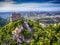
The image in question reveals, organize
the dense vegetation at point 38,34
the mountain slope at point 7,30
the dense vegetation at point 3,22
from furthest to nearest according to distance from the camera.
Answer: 1. the dense vegetation at point 3,22
2. the mountain slope at point 7,30
3. the dense vegetation at point 38,34

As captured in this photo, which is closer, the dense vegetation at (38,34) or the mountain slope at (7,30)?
the dense vegetation at (38,34)

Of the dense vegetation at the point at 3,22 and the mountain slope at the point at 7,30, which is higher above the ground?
the dense vegetation at the point at 3,22

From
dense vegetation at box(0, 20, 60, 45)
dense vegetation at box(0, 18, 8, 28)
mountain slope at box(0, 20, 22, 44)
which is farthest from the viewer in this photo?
dense vegetation at box(0, 18, 8, 28)

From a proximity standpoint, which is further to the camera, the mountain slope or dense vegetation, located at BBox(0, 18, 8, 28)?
dense vegetation, located at BBox(0, 18, 8, 28)

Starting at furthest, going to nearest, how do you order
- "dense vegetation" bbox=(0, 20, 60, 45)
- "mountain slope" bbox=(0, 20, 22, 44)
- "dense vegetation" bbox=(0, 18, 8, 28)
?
"dense vegetation" bbox=(0, 18, 8, 28), "mountain slope" bbox=(0, 20, 22, 44), "dense vegetation" bbox=(0, 20, 60, 45)

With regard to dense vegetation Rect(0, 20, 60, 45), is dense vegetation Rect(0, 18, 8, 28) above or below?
above

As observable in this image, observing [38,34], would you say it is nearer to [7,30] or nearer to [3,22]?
[7,30]

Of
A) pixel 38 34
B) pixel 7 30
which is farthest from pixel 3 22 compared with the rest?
pixel 38 34

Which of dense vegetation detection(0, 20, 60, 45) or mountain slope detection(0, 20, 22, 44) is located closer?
dense vegetation detection(0, 20, 60, 45)

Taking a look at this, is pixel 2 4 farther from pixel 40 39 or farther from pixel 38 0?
pixel 40 39
